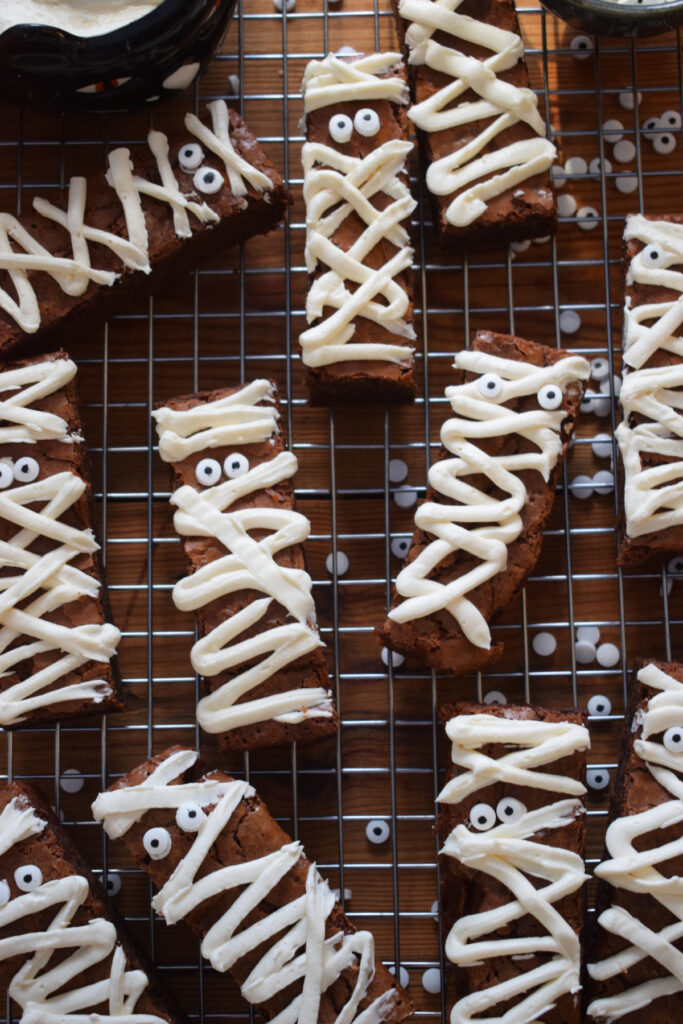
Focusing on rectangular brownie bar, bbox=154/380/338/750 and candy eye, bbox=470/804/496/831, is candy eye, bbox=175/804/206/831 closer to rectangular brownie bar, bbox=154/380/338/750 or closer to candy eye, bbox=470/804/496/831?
rectangular brownie bar, bbox=154/380/338/750

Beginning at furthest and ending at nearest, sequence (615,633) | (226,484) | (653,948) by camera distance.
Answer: (615,633), (226,484), (653,948)

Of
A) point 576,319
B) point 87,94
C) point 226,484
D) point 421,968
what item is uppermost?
point 87,94

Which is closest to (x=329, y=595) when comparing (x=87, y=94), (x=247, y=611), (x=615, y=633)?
(x=247, y=611)

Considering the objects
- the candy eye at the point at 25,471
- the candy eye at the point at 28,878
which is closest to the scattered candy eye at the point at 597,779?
the candy eye at the point at 28,878

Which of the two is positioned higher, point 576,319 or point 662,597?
point 576,319

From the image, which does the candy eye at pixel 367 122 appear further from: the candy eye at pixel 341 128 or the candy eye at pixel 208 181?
the candy eye at pixel 208 181

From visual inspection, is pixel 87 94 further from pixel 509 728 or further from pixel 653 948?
pixel 653 948

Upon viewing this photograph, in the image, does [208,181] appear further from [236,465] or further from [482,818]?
[482,818]
